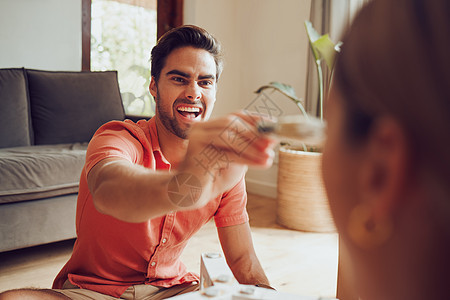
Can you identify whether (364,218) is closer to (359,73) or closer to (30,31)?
(359,73)

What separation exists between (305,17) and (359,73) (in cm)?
356

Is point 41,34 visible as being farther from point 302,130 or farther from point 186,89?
point 302,130

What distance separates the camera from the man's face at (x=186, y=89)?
1.30m

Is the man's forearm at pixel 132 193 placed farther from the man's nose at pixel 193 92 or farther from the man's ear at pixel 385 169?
the man's nose at pixel 193 92

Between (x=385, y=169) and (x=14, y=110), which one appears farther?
(x=14, y=110)

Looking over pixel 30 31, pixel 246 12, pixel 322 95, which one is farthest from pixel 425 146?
pixel 246 12

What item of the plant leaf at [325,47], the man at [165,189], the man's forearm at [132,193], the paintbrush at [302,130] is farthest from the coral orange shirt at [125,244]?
the plant leaf at [325,47]

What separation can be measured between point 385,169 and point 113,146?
28.7 inches

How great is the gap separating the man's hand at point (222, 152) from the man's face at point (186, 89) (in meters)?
0.69

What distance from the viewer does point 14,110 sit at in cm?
263

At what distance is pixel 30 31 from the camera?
3096 millimetres

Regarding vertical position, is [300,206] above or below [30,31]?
below

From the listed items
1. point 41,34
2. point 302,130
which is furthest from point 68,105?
point 302,130

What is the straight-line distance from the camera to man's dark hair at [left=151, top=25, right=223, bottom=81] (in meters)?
1.37
